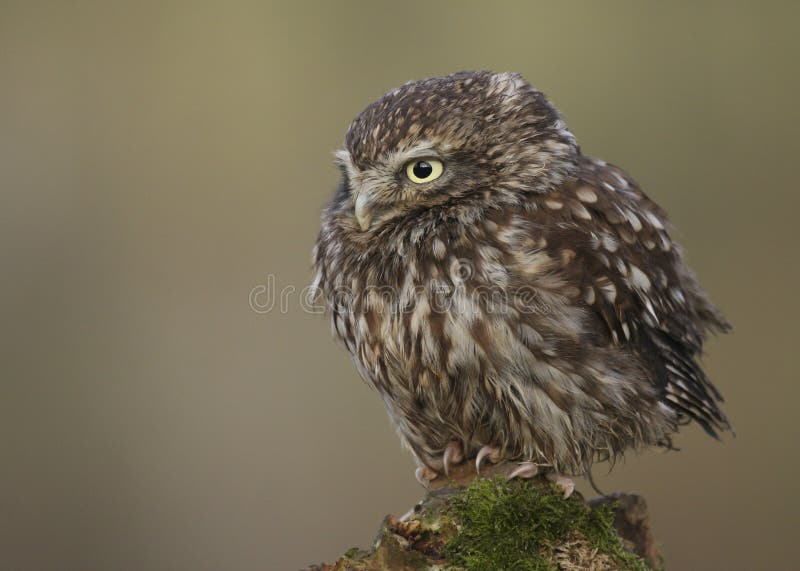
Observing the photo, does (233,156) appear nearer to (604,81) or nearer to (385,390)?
(604,81)

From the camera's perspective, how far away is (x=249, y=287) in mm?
4723

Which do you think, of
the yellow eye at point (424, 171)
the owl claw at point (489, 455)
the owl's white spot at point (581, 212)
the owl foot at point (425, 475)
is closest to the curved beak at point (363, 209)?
the yellow eye at point (424, 171)

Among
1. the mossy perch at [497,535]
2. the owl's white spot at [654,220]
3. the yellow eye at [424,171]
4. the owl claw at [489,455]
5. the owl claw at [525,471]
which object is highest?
the yellow eye at [424,171]

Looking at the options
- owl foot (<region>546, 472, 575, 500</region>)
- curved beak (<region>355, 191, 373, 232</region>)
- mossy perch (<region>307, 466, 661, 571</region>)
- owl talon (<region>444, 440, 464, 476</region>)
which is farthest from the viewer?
owl talon (<region>444, 440, 464, 476</region>)

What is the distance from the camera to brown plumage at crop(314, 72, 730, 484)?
235cm

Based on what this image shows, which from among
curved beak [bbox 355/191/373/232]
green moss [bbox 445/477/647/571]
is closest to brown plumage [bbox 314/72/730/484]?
curved beak [bbox 355/191/373/232]

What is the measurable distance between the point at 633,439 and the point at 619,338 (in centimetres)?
32

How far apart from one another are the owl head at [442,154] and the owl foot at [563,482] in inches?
30.6

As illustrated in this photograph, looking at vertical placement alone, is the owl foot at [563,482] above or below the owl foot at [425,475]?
below

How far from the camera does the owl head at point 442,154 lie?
7.77 ft

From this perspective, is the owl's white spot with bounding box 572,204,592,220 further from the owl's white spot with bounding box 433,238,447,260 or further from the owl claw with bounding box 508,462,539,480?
the owl claw with bounding box 508,462,539,480

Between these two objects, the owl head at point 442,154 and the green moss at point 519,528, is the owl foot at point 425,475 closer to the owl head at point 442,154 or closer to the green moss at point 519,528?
the green moss at point 519,528

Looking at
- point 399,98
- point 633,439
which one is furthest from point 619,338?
point 399,98

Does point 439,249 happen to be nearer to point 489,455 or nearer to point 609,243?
point 609,243
